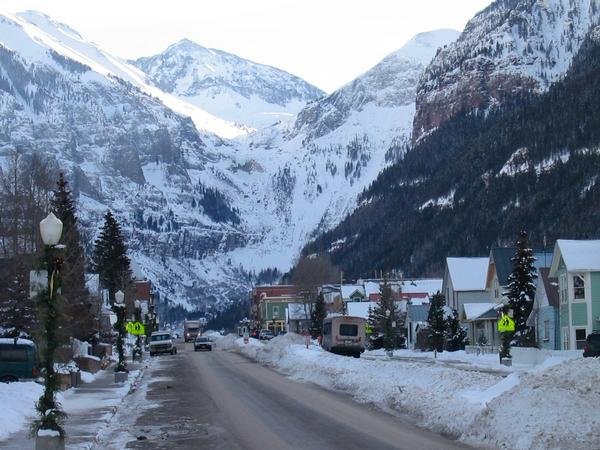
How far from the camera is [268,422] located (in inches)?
951

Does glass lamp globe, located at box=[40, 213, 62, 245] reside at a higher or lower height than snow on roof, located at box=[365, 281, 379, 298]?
lower

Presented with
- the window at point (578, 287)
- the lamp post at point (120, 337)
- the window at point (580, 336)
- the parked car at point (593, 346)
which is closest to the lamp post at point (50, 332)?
the lamp post at point (120, 337)

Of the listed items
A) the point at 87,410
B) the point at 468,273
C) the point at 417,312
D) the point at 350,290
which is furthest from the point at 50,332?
the point at 350,290

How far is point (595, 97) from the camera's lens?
176 metres

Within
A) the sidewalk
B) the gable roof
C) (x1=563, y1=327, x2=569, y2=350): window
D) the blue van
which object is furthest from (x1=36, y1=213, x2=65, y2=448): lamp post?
the gable roof

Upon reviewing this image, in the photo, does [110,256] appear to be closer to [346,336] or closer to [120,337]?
[346,336]

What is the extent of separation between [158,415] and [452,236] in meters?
162

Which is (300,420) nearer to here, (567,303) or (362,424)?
(362,424)

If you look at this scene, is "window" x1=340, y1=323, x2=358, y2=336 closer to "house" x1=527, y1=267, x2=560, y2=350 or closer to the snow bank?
"house" x1=527, y1=267, x2=560, y2=350

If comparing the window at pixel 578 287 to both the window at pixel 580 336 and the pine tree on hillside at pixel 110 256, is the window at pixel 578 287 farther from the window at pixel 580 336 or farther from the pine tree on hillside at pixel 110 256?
the pine tree on hillside at pixel 110 256

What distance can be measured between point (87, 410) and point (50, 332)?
35.6ft

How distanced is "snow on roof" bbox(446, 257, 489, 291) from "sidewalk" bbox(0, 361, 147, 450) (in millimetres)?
52503

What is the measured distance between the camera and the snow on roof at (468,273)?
92625 mm

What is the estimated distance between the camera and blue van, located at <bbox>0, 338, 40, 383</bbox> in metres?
35.6
